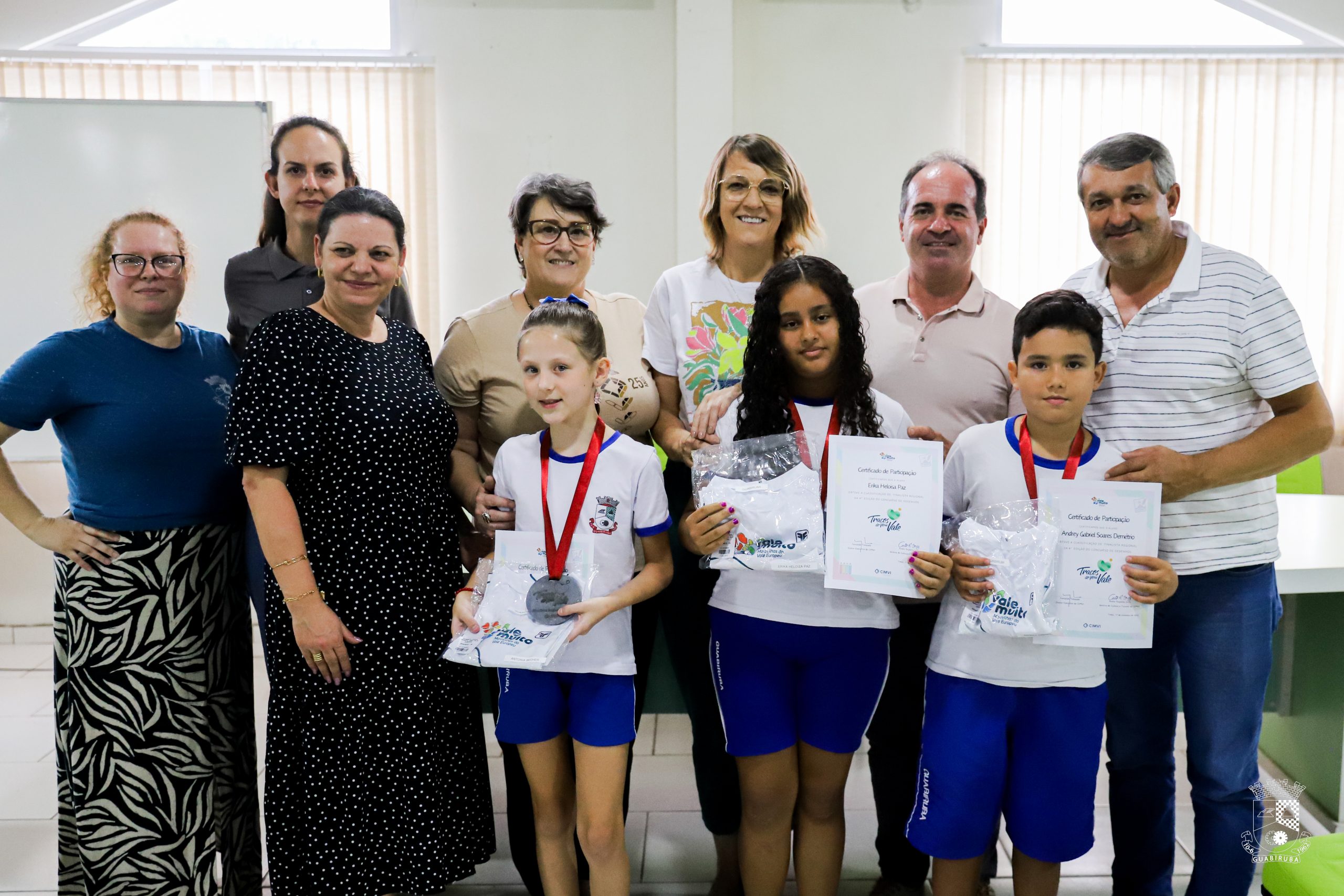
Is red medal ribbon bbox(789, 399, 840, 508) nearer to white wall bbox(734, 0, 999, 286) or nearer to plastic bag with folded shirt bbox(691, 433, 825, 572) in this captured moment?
plastic bag with folded shirt bbox(691, 433, 825, 572)

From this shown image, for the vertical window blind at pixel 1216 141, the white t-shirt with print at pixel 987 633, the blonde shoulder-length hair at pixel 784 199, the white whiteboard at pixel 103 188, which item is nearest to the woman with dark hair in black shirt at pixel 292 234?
the blonde shoulder-length hair at pixel 784 199

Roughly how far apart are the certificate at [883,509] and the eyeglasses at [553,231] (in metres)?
0.84

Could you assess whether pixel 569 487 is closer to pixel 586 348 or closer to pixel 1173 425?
pixel 586 348

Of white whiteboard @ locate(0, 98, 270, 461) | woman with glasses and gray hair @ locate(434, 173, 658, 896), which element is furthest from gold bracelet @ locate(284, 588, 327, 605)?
white whiteboard @ locate(0, 98, 270, 461)

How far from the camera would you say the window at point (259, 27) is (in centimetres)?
531

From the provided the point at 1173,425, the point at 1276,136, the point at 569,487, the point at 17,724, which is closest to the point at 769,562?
the point at 569,487

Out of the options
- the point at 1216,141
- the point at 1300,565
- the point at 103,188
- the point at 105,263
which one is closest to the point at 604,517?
the point at 105,263

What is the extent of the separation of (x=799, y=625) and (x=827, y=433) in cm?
41

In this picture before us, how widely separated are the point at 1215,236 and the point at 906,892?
472 cm

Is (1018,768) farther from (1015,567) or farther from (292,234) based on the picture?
(292,234)

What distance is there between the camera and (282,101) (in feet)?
17.3

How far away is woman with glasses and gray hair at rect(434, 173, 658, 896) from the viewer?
219cm

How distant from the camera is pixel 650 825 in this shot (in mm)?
2951

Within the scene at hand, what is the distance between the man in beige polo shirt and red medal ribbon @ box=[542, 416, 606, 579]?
0.73 metres
